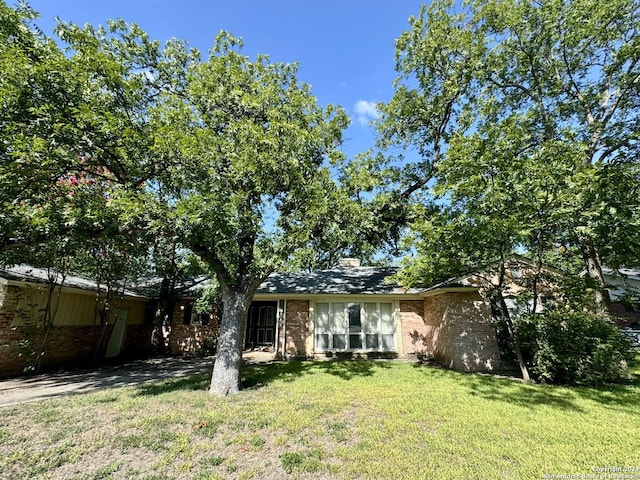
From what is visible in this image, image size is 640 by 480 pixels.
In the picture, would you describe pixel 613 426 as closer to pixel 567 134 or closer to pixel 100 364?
pixel 567 134

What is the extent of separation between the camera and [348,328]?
13.0 meters

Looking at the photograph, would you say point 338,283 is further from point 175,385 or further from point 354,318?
point 175,385

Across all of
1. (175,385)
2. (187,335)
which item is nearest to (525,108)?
(175,385)

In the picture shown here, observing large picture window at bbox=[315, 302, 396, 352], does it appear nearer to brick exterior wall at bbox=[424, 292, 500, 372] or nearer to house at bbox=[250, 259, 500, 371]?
house at bbox=[250, 259, 500, 371]

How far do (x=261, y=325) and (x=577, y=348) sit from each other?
40.5ft

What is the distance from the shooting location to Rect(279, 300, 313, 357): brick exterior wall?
505 inches

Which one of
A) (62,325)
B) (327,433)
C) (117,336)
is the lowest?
(327,433)

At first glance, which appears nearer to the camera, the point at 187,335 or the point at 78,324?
the point at 78,324

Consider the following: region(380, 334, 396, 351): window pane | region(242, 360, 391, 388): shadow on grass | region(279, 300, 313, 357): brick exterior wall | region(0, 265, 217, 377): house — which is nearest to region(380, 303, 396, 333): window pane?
region(380, 334, 396, 351): window pane

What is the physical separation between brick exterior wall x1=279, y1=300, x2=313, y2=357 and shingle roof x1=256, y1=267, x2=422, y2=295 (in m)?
0.79

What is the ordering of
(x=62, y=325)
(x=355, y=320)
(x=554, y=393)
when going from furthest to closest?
(x=355, y=320) → (x=62, y=325) → (x=554, y=393)

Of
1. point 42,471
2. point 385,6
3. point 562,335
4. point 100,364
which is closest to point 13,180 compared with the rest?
point 42,471

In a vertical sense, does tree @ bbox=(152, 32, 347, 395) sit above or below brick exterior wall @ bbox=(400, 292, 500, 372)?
above

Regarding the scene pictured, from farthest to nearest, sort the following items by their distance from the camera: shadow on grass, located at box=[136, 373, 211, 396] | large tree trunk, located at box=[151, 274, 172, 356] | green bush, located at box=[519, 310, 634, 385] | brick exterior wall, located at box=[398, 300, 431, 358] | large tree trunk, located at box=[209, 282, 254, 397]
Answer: large tree trunk, located at box=[151, 274, 172, 356] → brick exterior wall, located at box=[398, 300, 431, 358] → green bush, located at box=[519, 310, 634, 385] → shadow on grass, located at box=[136, 373, 211, 396] → large tree trunk, located at box=[209, 282, 254, 397]
